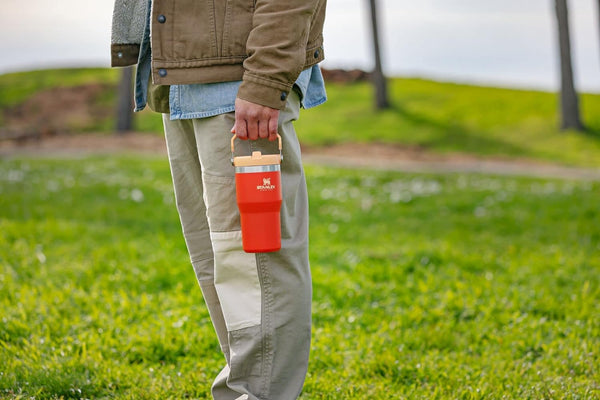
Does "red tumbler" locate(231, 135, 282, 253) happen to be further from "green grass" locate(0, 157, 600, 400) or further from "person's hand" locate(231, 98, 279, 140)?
"green grass" locate(0, 157, 600, 400)

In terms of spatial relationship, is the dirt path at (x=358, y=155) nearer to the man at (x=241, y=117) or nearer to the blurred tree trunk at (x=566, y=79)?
the blurred tree trunk at (x=566, y=79)

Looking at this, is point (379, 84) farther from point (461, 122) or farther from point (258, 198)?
point (258, 198)

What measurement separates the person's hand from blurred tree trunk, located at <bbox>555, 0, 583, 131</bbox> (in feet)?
55.9

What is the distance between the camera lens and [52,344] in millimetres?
3641

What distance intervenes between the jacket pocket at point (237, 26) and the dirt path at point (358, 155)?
35.6 feet

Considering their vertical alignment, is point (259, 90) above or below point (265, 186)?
above

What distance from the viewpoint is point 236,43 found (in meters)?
2.29

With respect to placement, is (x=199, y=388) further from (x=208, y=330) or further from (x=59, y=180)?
(x=59, y=180)

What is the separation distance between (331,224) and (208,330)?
3611 mm

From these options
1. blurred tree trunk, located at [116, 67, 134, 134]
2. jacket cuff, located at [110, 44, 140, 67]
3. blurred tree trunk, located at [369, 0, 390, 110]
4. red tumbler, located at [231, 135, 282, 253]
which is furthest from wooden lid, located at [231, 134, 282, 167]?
blurred tree trunk, located at [369, 0, 390, 110]

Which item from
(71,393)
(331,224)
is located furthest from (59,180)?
(71,393)

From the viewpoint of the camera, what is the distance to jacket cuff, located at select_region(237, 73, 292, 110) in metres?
2.19

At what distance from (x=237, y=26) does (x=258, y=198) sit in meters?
0.59

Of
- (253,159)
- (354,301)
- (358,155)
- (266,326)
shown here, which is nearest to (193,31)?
(253,159)
